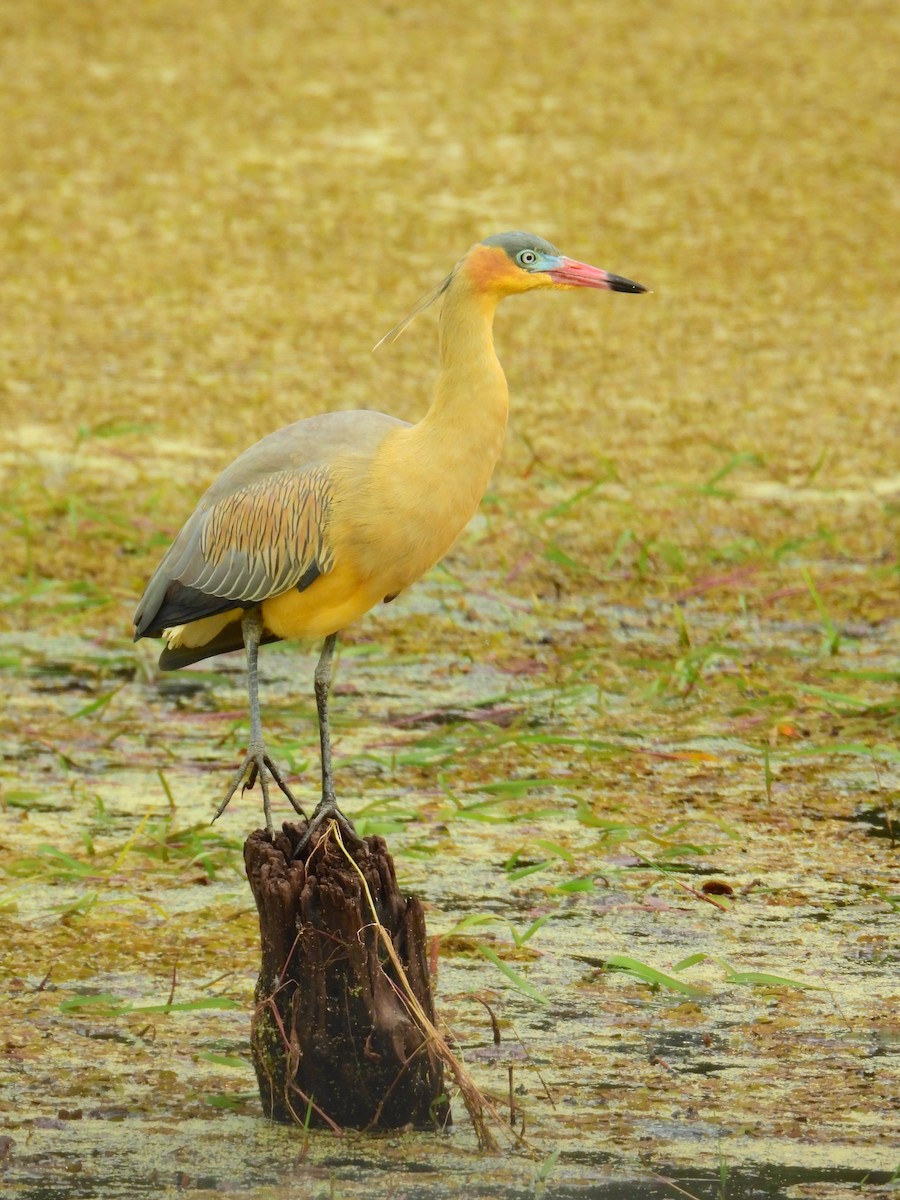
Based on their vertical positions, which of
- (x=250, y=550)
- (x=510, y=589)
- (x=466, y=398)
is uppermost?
(x=466, y=398)

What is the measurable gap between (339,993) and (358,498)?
94 cm

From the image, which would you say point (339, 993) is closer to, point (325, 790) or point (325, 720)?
point (325, 790)

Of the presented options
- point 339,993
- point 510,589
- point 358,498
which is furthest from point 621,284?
point 510,589

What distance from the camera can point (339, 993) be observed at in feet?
13.2

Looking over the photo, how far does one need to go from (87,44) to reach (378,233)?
373cm

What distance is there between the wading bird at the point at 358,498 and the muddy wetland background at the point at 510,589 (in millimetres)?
774

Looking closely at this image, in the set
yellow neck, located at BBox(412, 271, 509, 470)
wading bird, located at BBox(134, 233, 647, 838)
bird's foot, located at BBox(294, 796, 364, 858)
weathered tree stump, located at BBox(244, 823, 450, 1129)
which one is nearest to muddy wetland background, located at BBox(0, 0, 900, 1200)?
weathered tree stump, located at BBox(244, 823, 450, 1129)

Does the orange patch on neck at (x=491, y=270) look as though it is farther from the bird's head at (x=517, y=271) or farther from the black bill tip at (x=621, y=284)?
the black bill tip at (x=621, y=284)

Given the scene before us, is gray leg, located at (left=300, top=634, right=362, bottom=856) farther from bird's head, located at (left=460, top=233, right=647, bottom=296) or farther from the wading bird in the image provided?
bird's head, located at (left=460, top=233, right=647, bottom=296)

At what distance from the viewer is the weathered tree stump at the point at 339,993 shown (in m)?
3.98

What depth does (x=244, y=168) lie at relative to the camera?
13.0 meters

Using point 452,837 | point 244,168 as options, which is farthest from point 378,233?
point 452,837

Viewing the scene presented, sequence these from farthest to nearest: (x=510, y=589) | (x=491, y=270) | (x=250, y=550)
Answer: (x=510, y=589), (x=250, y=550), (x=491, y=270)

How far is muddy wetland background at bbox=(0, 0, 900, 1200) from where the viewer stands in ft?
14.2
